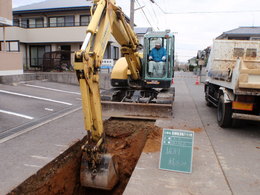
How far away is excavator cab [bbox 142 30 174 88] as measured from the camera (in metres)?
8.00

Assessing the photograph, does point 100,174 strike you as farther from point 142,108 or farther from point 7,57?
point 7,57

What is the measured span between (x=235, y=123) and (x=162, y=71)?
2.93m

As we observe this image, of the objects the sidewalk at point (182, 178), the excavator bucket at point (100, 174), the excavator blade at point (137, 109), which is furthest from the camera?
the excavator blade at point (137, 109)

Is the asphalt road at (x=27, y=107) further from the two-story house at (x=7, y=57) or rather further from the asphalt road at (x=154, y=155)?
the two-story house at (x=7, y=57)

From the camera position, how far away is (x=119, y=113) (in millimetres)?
7402

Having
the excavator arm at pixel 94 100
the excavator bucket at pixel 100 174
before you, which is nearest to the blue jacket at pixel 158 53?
the excavator arm at pixel 94 100

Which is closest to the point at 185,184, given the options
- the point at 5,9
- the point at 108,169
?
the point at 108,169

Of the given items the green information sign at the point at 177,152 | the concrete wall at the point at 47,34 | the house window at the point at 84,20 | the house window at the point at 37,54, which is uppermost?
the house window at the point at 84,20

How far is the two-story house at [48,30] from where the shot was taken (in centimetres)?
1983

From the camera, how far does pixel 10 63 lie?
1356 centimetres

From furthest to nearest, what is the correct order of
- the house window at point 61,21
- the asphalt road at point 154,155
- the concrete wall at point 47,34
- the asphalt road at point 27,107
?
the house window at point 61,21 < the concrete wall at point 47,34 < the asphalt road at point 27,107 < the asphalt road at point 154,155

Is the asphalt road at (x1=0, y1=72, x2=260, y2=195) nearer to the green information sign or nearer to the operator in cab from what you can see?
the green information sign

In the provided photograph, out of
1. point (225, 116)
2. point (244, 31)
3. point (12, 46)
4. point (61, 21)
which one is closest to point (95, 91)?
point (225, 116)

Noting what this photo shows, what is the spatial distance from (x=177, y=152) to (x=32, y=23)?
881 inches
